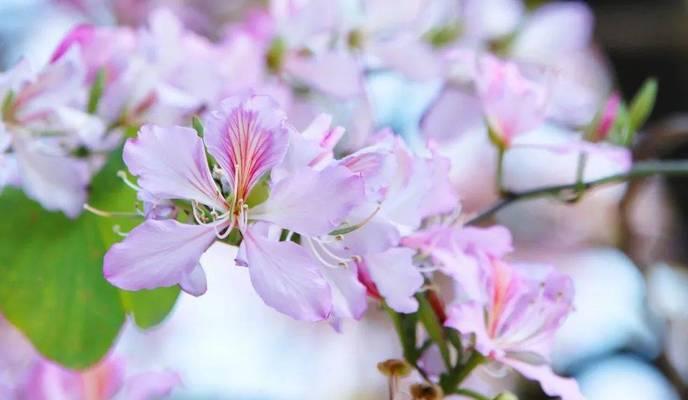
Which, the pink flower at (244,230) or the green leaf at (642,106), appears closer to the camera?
the pink flower at (244,230)

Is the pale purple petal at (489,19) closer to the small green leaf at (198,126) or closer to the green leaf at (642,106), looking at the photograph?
the green leaf at (642,106)

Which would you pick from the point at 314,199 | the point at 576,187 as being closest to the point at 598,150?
the point at 576,187

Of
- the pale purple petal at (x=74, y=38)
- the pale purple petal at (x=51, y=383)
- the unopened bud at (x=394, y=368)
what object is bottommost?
the pale purple petal at (x=51, y=383)

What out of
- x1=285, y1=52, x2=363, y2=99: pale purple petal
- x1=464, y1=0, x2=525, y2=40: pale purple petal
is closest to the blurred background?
x1=464, y1=0, x2=525, y2=40: pale purple petal

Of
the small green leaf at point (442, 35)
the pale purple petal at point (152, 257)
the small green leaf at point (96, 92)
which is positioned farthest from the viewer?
the small green leaf at point (442, 35)

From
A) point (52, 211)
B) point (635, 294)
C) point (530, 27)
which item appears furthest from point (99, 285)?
point (635, 294)

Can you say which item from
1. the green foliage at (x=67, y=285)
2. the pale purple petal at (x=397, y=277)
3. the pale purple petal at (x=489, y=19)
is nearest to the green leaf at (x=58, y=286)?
the green foliage at (x=67, y=285)
